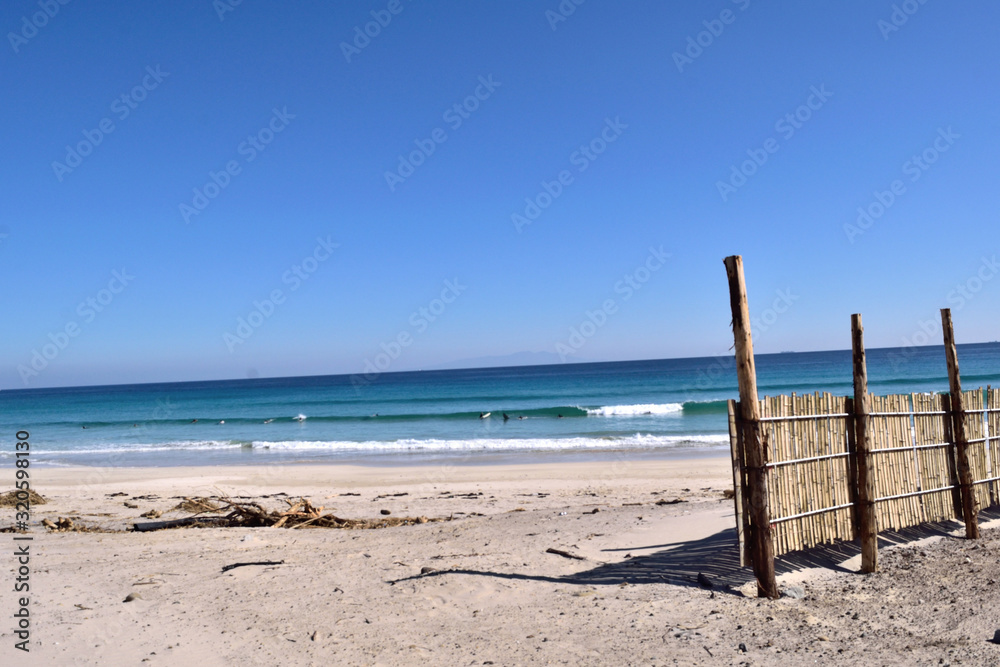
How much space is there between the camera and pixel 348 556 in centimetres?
730

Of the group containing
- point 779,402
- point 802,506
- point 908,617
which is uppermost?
point 779,402

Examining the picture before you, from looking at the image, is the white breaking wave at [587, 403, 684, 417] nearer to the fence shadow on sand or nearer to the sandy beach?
the sandy beach

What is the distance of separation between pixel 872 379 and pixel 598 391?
18.4m

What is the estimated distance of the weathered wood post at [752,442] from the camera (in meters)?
5.35

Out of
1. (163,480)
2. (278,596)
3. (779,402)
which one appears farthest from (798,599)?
(163,480)

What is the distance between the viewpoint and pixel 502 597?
5.70 metres

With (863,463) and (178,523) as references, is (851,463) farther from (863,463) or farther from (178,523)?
(178,523)

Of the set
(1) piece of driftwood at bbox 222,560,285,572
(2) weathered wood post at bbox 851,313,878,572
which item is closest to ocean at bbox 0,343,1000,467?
(1) piece of driftwood at bbox 222,560,285,572

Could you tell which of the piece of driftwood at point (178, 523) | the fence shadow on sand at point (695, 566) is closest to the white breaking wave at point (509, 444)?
the piece of driftwood at point (178, 523)

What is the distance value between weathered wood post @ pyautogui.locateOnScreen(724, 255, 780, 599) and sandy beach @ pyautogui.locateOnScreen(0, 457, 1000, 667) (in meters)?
0.28

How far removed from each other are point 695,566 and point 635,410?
28.8m

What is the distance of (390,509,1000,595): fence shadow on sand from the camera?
600 cm

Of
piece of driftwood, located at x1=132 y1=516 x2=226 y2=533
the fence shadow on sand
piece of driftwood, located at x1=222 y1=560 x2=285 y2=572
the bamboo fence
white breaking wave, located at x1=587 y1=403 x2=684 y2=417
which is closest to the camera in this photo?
the bamboo fence

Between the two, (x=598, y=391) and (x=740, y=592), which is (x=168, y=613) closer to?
(x=740, y=592)
